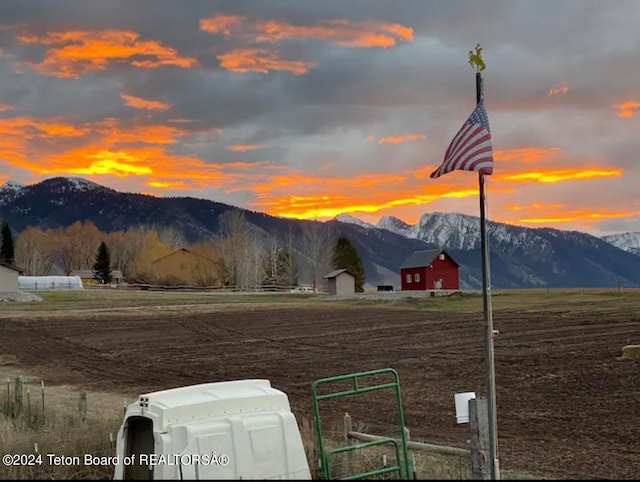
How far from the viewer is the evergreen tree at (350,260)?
112 metres

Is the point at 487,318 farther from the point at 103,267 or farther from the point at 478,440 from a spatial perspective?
the point at 103,267

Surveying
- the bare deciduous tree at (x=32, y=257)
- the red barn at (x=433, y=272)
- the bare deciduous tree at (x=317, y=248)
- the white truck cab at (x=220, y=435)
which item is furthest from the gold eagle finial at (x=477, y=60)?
the bare deciduous tree at (x=32, y=257)

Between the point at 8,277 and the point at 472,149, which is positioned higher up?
the point at 472,149

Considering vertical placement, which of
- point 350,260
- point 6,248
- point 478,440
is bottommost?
point 478,440

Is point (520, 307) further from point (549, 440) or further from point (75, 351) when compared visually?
point (549, 440)

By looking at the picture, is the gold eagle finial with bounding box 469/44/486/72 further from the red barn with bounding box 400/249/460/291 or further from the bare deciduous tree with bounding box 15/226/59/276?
the bare deciduous tree with bounding box 15/226/59/276

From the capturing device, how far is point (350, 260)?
113 metres

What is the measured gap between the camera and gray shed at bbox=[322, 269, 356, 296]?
94.2 metres

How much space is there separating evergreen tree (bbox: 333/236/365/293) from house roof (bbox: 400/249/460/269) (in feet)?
48.4

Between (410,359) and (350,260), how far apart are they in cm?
8178

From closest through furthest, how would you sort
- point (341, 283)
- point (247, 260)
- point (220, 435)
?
point (220, 435) < point (341, 283) < point (247, 260)

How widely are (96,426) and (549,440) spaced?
963 cm

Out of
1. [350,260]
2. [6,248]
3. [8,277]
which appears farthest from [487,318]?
[6,248]

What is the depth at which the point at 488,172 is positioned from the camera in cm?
1112
